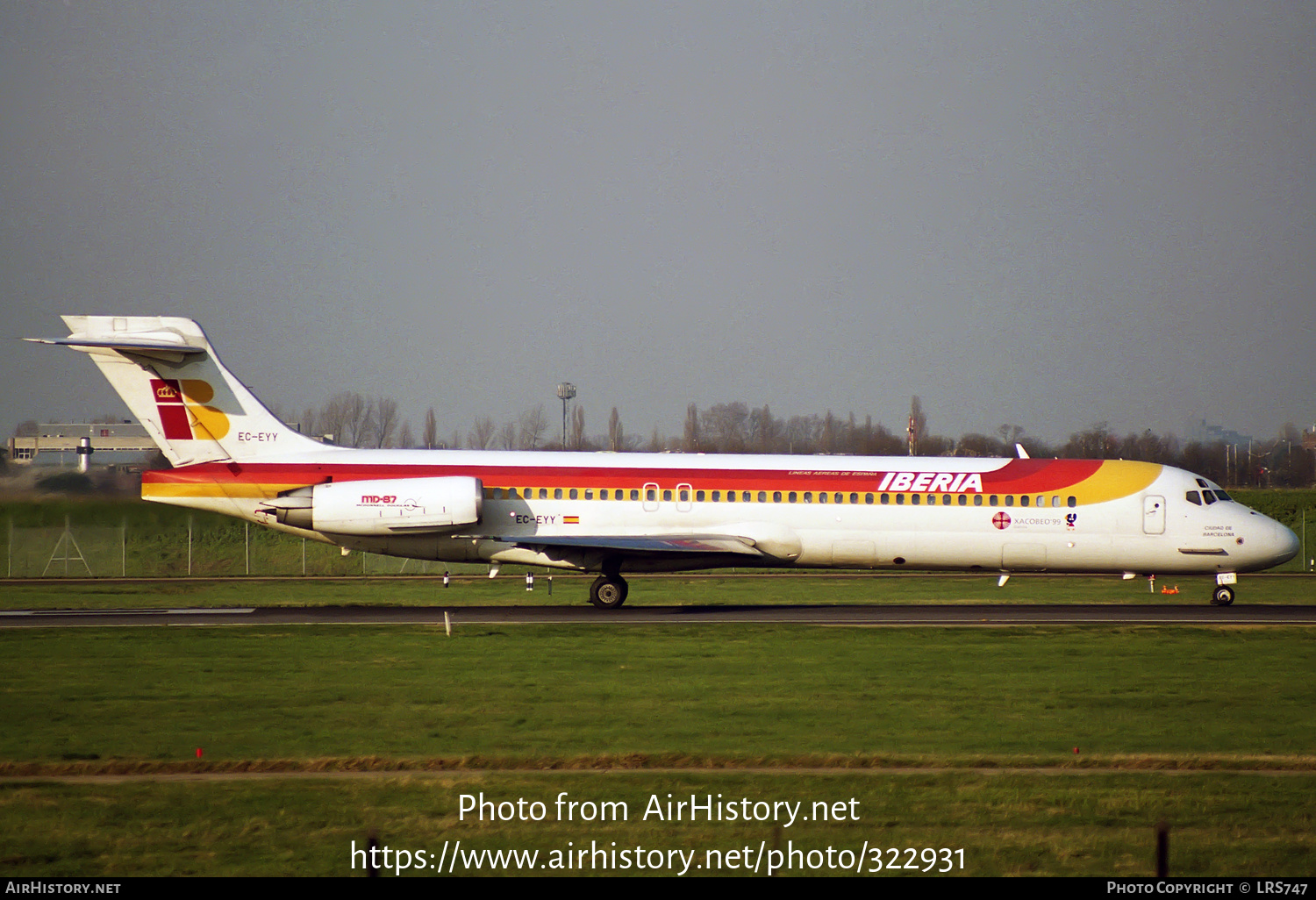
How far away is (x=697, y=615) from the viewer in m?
28.8

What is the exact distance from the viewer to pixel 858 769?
1327 cm

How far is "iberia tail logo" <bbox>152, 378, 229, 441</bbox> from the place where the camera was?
3103 cm

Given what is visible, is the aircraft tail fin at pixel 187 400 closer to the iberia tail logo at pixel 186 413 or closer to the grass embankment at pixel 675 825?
the iberia tail logo at pixel 186 413

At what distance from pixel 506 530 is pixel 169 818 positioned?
19784mm

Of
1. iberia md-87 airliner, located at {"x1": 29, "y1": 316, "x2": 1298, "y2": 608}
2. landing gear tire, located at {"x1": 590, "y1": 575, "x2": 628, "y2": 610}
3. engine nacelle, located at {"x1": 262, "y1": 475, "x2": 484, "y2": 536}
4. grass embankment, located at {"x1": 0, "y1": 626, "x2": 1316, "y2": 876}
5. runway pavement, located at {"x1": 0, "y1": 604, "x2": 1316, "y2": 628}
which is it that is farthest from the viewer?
landing gear tire, located at {"x1": 590, "y1": 575, "x2": 628, "y2": 610}

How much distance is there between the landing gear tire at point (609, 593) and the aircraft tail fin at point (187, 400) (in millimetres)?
8523

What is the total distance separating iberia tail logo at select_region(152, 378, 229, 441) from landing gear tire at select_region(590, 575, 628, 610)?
1050 centimetres

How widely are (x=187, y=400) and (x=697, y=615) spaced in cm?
1441

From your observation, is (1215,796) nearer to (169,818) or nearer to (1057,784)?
(1057,784)

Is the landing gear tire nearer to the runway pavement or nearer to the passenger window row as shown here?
the runway pavement

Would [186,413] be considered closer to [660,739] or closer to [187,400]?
[187,400]

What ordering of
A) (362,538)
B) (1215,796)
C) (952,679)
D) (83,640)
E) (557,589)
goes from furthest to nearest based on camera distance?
(557,589) → (362,538) → (83,640) → (952,679) → (1215,796)

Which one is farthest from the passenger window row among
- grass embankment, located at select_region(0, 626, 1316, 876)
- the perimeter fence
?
the perimeter fence
